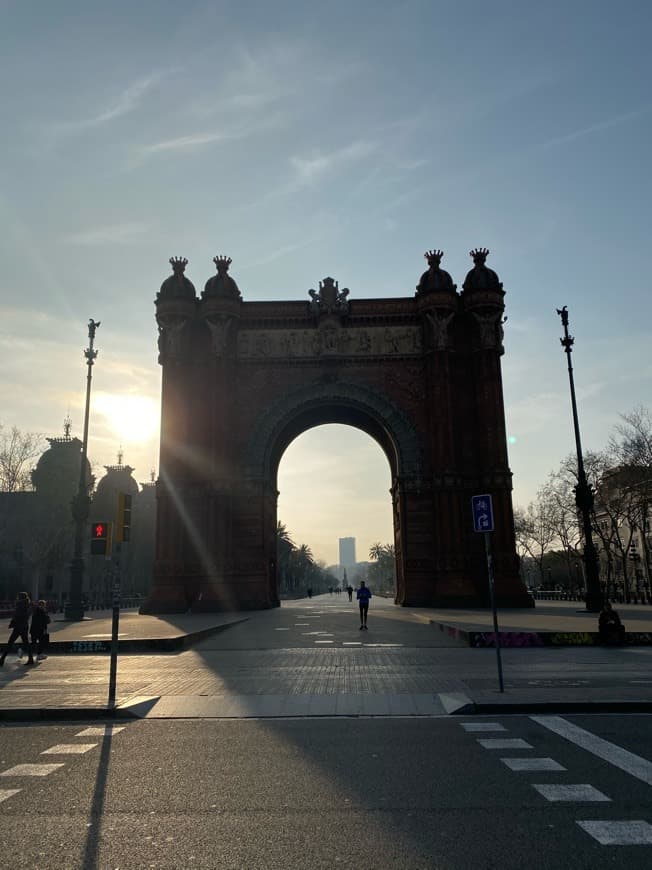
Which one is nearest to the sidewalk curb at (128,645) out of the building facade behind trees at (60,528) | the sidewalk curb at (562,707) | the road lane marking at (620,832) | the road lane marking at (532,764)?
the sidewalk curb at (562,707)

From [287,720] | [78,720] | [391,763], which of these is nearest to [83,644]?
[78,720]

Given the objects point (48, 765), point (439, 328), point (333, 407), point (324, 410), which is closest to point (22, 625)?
point (48, 765)

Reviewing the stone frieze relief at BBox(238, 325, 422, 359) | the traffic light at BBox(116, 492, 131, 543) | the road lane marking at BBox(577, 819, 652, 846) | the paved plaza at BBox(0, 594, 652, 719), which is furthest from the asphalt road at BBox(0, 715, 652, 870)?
the stone frieze relief at BBox(238, 325, 422, 359)

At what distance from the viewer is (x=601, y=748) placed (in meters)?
7.71

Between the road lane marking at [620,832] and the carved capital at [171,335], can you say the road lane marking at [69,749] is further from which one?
the carved capital at [171,335]

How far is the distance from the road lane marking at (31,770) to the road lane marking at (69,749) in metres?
0.57

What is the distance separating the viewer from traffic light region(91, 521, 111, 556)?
11430 mm

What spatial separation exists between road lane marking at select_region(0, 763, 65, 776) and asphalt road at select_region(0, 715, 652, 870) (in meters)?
0.04

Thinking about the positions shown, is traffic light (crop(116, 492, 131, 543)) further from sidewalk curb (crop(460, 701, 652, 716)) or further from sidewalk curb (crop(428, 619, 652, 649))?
sidewalk curb (crop(428, 619, 652, 649))

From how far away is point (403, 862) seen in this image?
461 cm

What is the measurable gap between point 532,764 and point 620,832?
2.01 metres

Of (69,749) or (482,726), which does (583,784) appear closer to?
(482,726)

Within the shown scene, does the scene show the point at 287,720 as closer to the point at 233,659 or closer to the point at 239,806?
the point at 239,806

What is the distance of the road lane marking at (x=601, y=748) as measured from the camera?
22.3ft
